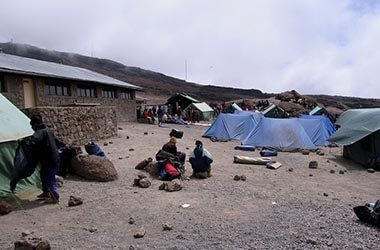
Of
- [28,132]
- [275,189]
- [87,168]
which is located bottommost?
[275,189]

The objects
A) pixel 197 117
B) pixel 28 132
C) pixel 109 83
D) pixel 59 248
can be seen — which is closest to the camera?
pixel 59 248

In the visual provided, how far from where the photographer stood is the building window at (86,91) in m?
23.1

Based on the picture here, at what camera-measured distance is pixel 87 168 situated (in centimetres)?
827

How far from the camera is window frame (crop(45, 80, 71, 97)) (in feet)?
66.0

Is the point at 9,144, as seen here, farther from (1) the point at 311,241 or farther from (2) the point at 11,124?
(1) the point at 311,241

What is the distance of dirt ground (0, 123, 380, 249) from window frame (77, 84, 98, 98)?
1455 centimetres

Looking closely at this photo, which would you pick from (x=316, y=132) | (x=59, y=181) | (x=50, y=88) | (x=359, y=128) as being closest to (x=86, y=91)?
(x=50, y=88)

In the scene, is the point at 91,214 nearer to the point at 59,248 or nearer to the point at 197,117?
the point at 59,248

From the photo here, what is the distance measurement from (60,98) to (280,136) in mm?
13281

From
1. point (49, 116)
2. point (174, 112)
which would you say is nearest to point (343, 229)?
point (49, 116)

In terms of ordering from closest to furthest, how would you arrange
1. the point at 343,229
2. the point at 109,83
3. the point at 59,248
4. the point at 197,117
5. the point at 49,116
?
the point at 59,248
the point at 343,229
the point at 49,116
the point at 109,83
the point at 197,117

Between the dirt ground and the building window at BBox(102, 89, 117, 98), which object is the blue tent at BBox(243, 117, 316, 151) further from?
the building window at BBox(102, 89, 117, 98)

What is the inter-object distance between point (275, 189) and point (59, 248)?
18.1 feet

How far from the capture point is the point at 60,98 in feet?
68.3
